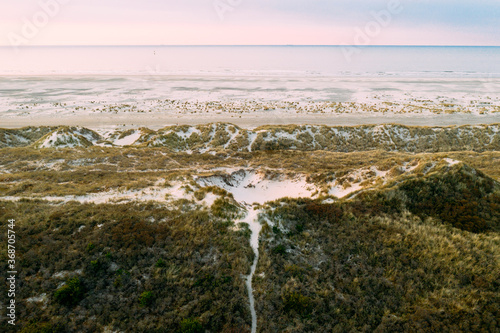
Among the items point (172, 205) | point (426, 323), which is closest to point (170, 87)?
point (172, 205)

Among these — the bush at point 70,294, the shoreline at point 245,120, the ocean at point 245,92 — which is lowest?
the bush at point 70,294

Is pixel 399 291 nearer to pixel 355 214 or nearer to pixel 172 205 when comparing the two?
pixel 355 214

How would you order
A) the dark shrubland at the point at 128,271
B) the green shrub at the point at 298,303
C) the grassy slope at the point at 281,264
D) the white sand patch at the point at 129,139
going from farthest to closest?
1. the white sand patch at the point at 129,139
2. the green shrub at the point at 298,303
3. the grassy slope at the point at 281,264
4. the dark shrubland at the point at 128,271

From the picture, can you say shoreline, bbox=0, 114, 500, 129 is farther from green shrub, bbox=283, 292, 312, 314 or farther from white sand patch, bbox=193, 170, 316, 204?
green shrub, bbox=283, 292, 312, 314

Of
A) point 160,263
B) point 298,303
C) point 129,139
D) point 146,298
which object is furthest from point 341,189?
point 129,139

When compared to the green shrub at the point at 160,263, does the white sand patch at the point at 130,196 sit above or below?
above

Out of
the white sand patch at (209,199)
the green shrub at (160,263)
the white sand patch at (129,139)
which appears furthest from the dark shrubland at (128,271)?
the white sand patch at (129,139)

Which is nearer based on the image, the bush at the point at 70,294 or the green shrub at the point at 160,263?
the bush at the point at 70,294

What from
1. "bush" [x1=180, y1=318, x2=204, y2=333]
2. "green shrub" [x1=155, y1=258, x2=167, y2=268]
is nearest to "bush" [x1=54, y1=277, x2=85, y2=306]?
"green shrub" [x1=155, y1=258, x2=167, y2=268]

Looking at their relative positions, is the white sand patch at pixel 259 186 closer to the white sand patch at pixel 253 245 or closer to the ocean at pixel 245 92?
the white sand patch at pixel 253 245

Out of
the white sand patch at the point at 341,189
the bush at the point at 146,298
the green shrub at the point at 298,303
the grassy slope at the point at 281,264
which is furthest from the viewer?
the white sand patch at the point at 341,189

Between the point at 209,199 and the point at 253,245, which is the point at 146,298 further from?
the point at 209,199
